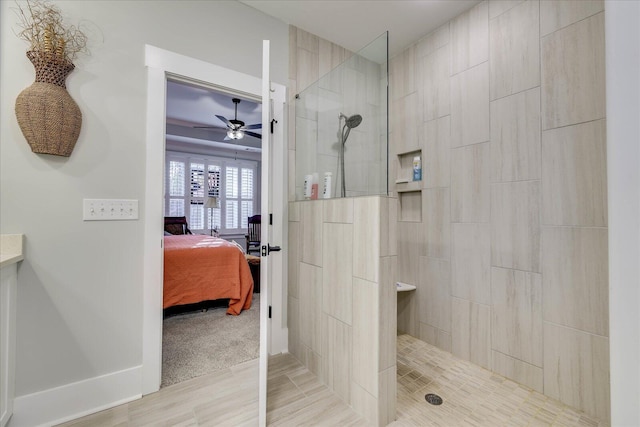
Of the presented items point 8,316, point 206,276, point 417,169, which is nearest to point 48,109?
point 8,316

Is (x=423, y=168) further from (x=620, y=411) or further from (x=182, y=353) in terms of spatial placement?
(x=182, y=353)

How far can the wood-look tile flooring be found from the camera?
150 cm

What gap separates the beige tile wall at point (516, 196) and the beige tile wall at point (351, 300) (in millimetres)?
976

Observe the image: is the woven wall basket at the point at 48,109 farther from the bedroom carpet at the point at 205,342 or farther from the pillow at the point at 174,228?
the pillow at the point at 174,228

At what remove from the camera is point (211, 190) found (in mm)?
6398

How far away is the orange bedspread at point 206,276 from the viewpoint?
2.93 m

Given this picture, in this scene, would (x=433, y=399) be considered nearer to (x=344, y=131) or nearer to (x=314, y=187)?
(x=314, y=187)

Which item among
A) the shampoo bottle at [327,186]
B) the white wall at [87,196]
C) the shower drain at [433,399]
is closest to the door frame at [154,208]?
the white wall at [87,196]

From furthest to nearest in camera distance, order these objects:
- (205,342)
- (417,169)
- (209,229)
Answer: (209,229), (417,169), (205,342)

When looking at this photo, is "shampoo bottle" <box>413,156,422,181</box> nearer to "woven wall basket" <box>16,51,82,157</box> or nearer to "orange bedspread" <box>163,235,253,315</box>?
"orange bedspread" <box>163,235,253,315</box>

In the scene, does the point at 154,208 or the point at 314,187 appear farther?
the point at 314,187

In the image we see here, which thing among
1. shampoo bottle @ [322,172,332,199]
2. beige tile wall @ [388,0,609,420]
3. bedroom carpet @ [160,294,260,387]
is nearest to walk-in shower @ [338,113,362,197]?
shampoo bottle @ [322,172,332,199]

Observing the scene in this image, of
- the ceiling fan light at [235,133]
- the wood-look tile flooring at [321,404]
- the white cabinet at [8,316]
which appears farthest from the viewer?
the ceiling fan light at [235,133]

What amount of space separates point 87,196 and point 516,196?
271cm
